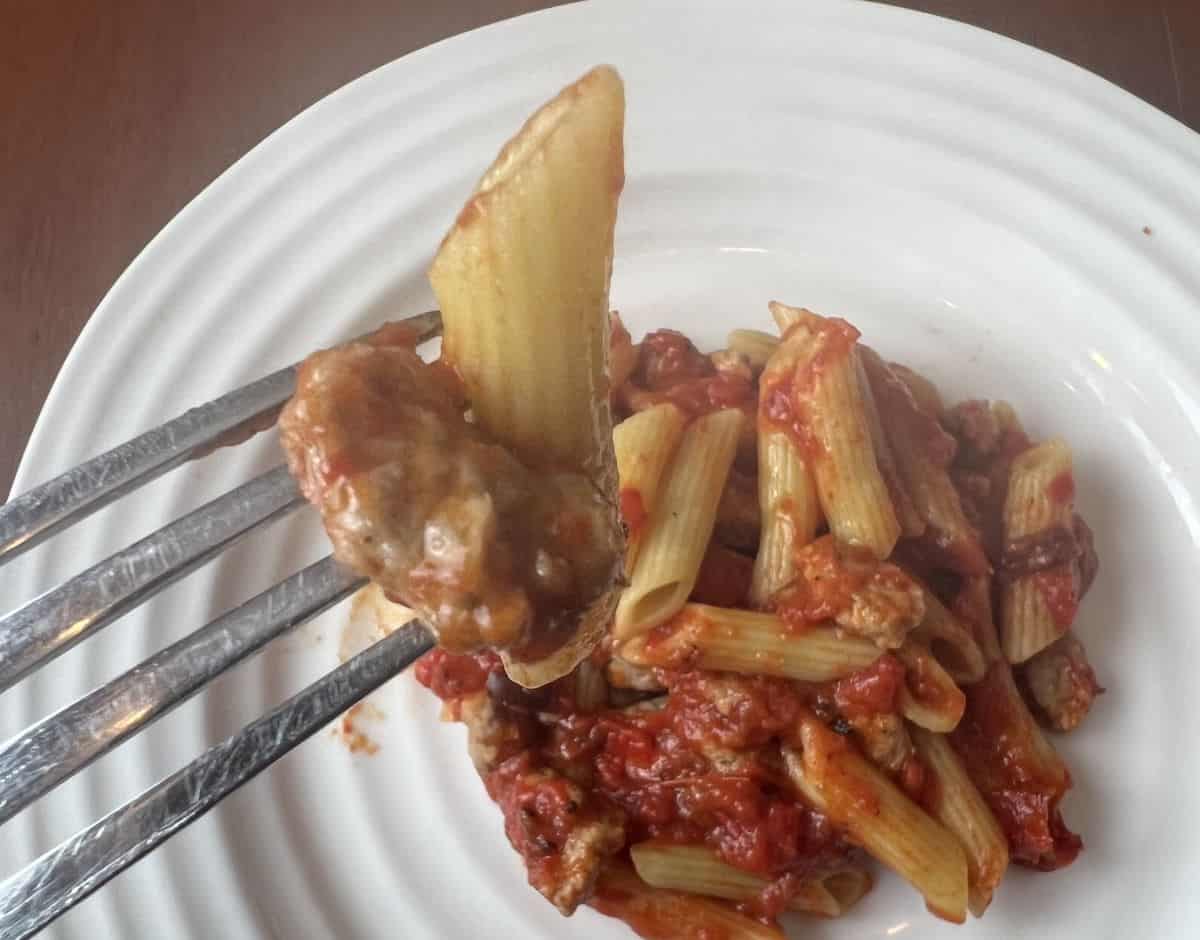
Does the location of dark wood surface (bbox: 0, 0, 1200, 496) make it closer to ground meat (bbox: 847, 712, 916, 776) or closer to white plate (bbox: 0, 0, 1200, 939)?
white plate (bbox: 0, 0, 1200, 939)

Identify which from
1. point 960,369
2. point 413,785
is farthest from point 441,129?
point 413,785

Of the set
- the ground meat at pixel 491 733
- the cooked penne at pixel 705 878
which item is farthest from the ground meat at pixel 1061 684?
the ground meat at pixel 491 733

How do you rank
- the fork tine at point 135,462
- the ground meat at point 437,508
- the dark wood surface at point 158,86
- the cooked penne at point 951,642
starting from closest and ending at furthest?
the ground meat at point 437,508 → the fork tine at point 135,462 → the cooked penne at point 951,642 → the dark wood surface at point 158,86

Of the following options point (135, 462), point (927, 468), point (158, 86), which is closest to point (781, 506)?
point (927, 468)

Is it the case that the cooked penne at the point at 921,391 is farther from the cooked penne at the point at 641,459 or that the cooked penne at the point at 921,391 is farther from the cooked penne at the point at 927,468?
the cooked penne at the point at 641,459

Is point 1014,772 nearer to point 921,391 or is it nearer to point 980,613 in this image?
point 980,613
